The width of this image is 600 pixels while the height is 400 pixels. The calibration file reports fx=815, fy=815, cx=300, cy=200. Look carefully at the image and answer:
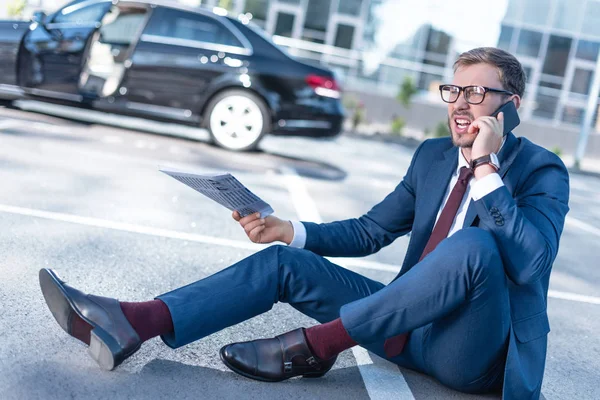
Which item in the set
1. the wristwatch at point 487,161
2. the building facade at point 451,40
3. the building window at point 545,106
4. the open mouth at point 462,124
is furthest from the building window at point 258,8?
the wristwatch at point 487,161

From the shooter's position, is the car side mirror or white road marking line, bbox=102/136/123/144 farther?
the car side mirror

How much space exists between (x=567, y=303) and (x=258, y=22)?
21.9m

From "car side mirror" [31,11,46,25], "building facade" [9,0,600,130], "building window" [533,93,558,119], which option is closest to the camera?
"car side mirror" [31,11,46,25]

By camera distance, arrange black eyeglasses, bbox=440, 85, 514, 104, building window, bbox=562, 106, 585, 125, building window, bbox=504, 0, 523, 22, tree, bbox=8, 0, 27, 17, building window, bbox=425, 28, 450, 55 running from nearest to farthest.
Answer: black eyeglasses, bbox=440, 85, 514, 104, tree, bbox=8, 0, 27, 17, building window, bbox=562, 106, 585, 125, building window, bbox=425, 28, 450, 55, building window, bbox=504, 0, 523, 22

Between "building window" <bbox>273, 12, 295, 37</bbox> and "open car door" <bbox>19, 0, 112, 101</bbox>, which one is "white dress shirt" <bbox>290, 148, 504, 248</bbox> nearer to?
"open car door" <bbox>19, 0, 112, 101</bbox>

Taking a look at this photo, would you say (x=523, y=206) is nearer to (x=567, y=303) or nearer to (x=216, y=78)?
(x=567, y=303)

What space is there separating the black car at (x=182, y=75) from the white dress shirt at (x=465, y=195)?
6668 millimetres

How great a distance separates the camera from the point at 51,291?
2.94 m

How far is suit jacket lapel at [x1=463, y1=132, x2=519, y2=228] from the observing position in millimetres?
3117

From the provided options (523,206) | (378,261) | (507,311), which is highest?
(523,206)

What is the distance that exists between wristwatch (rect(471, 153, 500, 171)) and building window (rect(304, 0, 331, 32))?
77.3ft

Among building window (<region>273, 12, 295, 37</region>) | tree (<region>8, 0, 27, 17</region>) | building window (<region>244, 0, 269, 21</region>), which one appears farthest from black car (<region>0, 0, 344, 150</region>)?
building window (<region>244, 0, 269, 21</region>)

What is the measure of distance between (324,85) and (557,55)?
18731 millimetres

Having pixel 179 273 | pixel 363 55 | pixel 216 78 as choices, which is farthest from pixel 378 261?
pixel 363 55
